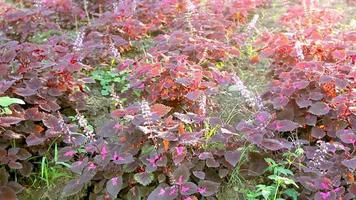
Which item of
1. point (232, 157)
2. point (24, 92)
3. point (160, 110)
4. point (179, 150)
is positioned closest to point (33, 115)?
point (24, 92)

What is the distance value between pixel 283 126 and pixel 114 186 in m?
0.85

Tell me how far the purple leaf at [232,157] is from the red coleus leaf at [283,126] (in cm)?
21

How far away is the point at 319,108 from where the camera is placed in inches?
107

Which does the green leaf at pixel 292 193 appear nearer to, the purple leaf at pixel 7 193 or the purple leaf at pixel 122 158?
the purple leaf at pixel 122 158

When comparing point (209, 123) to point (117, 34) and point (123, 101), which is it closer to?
point (123, 101)

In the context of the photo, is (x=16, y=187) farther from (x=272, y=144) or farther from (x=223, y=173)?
(x=272, y=144)

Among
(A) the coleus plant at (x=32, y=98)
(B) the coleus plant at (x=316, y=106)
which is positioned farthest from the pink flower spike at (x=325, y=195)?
(A) the coleus plant at (x=32, y=98)

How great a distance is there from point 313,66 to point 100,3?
6.51 ft

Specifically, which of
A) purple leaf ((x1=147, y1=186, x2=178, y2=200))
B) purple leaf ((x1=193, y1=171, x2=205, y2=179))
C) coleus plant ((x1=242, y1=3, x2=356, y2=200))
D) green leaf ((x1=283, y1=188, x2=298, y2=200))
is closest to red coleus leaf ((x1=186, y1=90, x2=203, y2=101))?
coleus plant ((x1=242, y1=3, x2=356, y2=200))

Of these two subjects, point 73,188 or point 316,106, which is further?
point 316,106

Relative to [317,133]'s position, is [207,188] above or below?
below

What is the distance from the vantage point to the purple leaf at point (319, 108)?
269cm

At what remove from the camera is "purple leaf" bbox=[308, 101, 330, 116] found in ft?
8.81

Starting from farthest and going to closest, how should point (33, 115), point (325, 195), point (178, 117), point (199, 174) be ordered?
point (33, 115) < point (178, 117) < point (199, 174) < point (325, 195)
